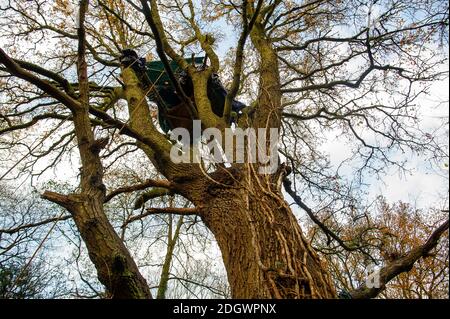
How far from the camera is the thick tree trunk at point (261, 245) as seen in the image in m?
1.80

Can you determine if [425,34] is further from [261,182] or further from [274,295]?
[274,295]

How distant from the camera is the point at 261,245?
2133mm

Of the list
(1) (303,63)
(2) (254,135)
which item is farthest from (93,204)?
(1) (303,63)

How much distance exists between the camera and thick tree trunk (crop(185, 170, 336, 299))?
1.80 metres

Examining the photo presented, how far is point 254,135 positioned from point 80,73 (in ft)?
5.40

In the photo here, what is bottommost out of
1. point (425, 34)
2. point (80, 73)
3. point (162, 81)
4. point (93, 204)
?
point (93, 204)

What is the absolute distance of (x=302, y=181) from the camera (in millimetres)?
4789
